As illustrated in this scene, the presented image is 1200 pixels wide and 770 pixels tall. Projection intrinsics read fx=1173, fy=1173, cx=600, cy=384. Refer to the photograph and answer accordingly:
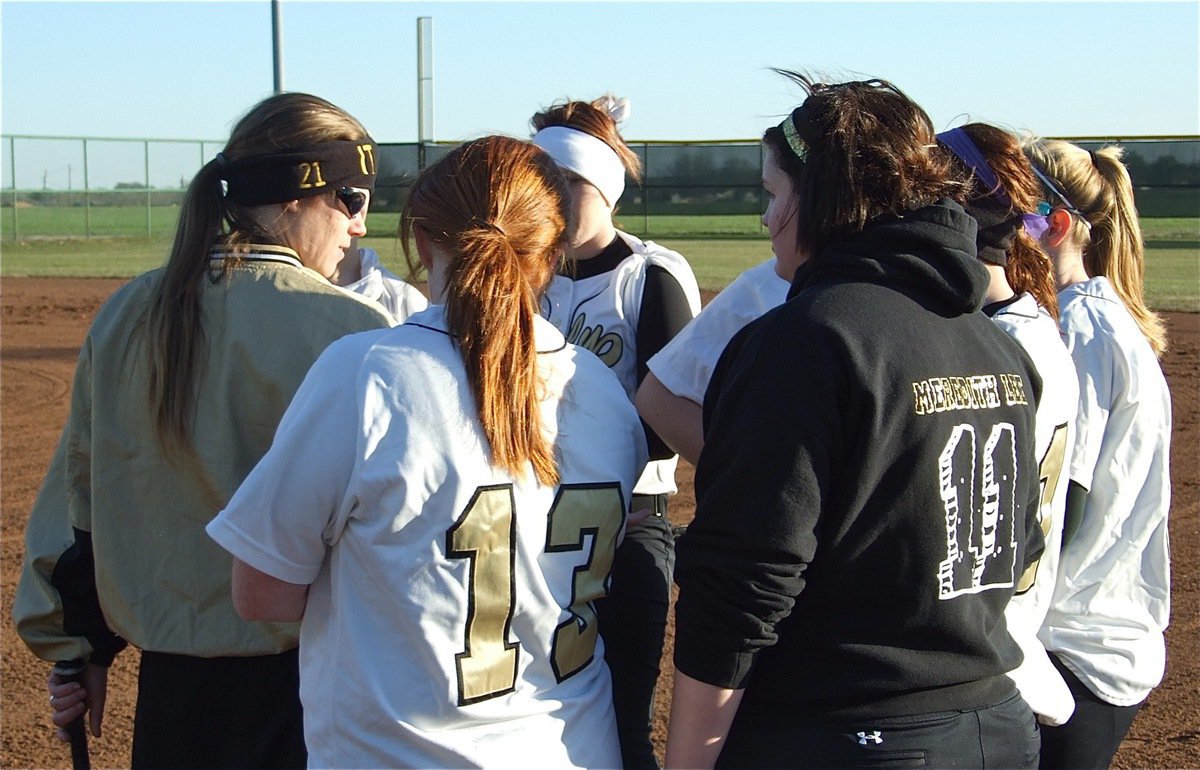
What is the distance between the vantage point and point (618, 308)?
127 inches

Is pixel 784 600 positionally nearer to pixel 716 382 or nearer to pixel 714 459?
pixel 714 459

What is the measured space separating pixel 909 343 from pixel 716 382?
0.99 feet

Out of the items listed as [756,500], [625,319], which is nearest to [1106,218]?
[625,319]

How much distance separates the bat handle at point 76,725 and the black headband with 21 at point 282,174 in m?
1.03

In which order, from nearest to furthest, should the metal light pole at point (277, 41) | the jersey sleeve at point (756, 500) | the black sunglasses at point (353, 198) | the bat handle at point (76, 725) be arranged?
the jersey sleeve at point (756, 500)
the black sunglasses at point (353, 198)
the bat handle at point (76, 725)
the metal light pole at point (277, 41)

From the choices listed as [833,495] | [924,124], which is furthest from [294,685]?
[924,124]

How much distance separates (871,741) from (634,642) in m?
0.97

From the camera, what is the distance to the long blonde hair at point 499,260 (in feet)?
5.83

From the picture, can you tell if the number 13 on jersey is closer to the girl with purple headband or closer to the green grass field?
the girl with purple headband

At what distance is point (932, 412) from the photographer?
175 cm

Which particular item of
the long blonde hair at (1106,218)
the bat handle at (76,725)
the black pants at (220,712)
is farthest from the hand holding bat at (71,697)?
the long blonde hair at (1106,218)

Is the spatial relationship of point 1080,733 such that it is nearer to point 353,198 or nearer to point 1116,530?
point 1116,530

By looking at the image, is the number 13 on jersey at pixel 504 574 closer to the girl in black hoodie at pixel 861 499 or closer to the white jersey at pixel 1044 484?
the girl in black hoodie at pixel 861 499

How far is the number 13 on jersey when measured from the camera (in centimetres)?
175
